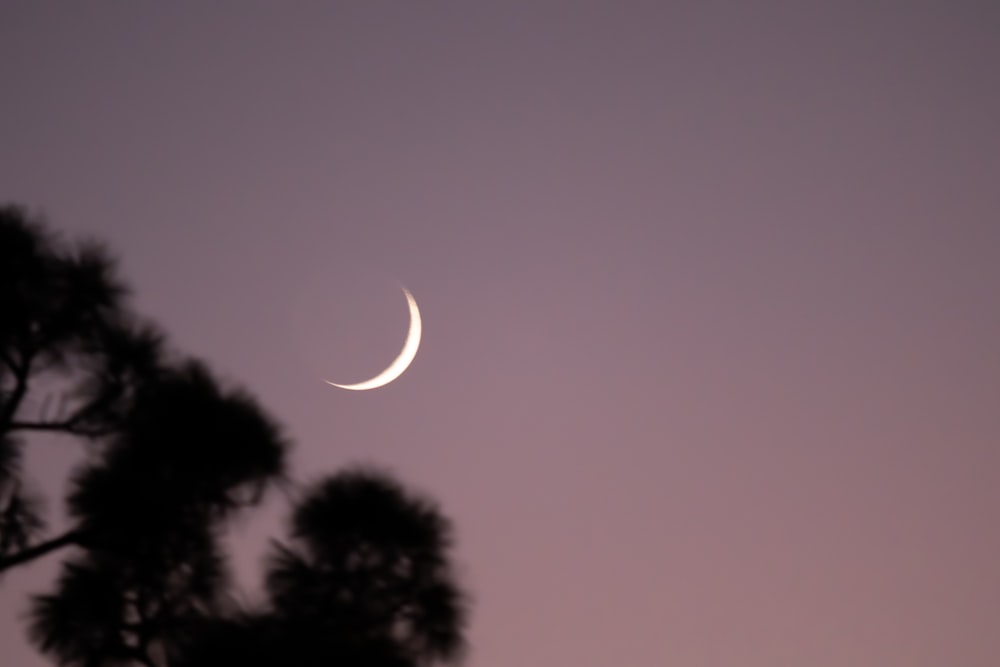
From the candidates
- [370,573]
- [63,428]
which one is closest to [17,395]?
[63,428]

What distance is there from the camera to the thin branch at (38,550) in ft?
27.6

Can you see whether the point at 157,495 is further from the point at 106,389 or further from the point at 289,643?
the point at 289,643

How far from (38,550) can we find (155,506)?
883mm

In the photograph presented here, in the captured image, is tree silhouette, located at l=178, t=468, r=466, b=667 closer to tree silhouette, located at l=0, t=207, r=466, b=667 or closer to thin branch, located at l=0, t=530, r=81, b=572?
tree silhouette, located at l=0, t=207, r=466, b=667

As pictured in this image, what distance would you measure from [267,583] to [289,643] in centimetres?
118

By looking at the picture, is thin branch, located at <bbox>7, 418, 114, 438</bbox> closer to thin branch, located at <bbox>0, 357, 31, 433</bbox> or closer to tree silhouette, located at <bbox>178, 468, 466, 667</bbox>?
thin branch, located at <bbox>0, 357, 31, 433</bbox>

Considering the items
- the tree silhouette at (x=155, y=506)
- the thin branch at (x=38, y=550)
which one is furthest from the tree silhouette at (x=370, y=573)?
the thin branch at (x=38, y=550)

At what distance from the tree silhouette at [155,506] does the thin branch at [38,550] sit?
14 mm

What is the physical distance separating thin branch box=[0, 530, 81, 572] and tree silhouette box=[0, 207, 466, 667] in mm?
14

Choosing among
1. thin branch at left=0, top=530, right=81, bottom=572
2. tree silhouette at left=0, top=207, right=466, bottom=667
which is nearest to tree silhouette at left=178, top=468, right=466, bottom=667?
tree silhouette at left=0, top=207, right=466, bottom=667

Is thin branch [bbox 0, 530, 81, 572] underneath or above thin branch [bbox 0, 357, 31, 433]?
underneath

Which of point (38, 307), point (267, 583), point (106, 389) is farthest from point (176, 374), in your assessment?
point (267, 583)

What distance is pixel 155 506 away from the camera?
8.62 metres

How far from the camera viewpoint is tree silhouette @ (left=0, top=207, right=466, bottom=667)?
8602 millimetres
